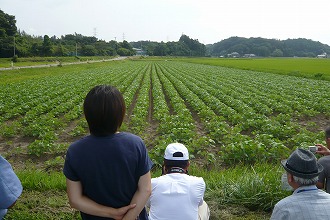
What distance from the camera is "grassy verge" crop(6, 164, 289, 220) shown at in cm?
418

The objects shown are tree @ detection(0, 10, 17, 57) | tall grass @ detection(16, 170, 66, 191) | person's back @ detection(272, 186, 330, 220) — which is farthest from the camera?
tree @ detection(0, 10, 17, 57)

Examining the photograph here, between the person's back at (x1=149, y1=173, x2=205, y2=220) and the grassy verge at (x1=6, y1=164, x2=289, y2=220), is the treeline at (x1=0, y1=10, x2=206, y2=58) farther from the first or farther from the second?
the person's back at (x1=149, y1=173, x2=205, y2=220)

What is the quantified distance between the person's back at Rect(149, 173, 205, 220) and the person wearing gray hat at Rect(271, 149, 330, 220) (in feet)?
2.63

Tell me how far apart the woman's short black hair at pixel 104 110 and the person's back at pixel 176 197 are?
1020 millimetres

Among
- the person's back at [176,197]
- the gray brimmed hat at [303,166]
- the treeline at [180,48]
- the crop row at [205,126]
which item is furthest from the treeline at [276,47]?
the gray brimmed hat at [303,166]

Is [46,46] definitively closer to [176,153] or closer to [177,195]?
[176,153]

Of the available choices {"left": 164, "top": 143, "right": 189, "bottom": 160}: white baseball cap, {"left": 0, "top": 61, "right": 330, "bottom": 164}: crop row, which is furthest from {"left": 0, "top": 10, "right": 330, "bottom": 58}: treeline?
{"left": 164, "top": 143, "right": 189, "bottom": 160}: white baseball cap

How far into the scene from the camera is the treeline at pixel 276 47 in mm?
144625

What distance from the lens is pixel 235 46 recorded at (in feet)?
531

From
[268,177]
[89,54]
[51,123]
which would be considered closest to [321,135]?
[268,177]

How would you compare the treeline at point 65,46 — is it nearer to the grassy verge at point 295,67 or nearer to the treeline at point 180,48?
the treeline at point 180,48

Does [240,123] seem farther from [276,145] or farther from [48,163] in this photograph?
[48,163]

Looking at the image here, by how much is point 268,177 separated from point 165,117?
649 centimetres

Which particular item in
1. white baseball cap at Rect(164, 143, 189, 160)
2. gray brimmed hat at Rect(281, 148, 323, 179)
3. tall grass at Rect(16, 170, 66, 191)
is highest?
gray brimmed hat at Rect(281, 148, 323, 179)
